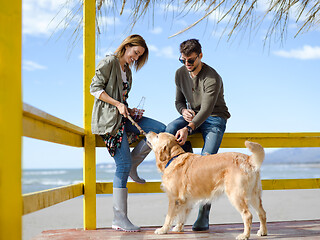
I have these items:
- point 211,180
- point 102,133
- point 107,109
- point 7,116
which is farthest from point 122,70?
point 7,116

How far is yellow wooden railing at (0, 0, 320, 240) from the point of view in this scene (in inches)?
58.8

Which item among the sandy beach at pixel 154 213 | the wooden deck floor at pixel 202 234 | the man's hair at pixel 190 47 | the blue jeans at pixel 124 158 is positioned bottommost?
the sandy beach at pixel 154 213

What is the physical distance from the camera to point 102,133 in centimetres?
300

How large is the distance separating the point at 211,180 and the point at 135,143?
0.84 m

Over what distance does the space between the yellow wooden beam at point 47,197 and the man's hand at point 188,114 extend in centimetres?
108

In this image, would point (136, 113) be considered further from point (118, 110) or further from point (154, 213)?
point (154, 213)

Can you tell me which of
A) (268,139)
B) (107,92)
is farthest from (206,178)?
(268,139)

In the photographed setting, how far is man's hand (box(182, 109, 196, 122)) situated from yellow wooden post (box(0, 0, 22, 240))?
181 cm

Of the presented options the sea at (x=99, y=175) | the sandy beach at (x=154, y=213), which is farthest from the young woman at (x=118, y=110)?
the sea at (x=99, y=175)

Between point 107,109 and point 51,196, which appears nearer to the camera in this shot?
point 51,196

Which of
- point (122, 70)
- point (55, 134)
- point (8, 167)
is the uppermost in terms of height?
point (122, 70)

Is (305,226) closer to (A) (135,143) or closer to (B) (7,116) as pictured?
(A) (135,143)

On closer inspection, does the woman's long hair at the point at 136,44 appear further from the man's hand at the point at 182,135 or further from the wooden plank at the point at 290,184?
the wooden plank at the point at 290,184

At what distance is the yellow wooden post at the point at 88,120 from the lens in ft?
10.8
